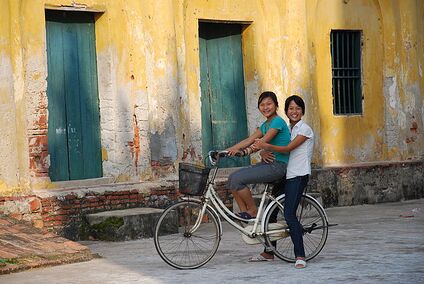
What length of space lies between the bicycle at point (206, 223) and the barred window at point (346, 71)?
26.8 feet

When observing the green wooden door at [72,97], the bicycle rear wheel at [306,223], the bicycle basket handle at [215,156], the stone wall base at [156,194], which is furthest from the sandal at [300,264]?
the green wooden door at [72,97]

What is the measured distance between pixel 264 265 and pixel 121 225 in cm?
346

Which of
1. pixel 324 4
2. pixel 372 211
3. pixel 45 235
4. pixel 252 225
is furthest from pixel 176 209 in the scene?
pixel 324 4

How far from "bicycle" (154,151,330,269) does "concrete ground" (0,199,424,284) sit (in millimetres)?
147

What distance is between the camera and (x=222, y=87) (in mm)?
17156

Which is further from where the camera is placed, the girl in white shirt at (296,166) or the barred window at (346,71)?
Answer: the barred window at (346,71)

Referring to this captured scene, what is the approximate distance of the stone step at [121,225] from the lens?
13.6m

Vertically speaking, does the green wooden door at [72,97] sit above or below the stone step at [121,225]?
above

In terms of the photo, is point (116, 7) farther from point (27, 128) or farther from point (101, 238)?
point (101, 238)

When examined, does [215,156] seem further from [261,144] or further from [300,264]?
[300,264]

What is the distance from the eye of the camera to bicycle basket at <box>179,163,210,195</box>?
10.3 meters

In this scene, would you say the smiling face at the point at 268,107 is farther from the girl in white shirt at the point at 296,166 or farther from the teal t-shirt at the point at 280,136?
the girl in white shirt at the point at 296,166

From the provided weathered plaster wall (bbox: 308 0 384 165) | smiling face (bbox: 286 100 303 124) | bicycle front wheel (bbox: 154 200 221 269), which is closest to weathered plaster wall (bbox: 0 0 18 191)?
bicycle front wheel (bbox: 154 200 221 269)

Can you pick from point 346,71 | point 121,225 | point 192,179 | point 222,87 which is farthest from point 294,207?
point 346,71
